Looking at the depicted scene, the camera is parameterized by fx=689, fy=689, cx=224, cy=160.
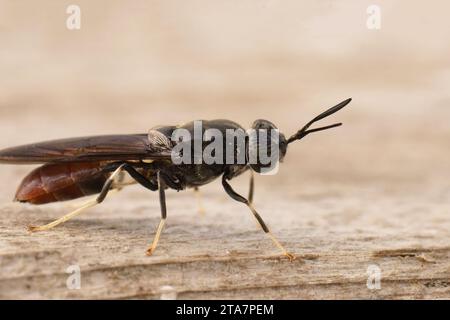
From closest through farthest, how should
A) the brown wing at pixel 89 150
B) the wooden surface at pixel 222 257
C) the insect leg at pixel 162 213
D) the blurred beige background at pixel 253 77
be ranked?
1. the wooden surface at pixel 222 257
2. the insect leg at pixel 162 213
3. the brown wing at pixel 89 150
4. the blurred beige background at pixel 253 77

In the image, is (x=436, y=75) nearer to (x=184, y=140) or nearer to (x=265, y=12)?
(x=265, y=12)

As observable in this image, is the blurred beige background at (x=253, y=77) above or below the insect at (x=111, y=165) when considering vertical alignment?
above

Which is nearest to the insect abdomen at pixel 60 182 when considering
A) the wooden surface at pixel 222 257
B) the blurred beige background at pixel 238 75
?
the wooden surface at pixel 222 257

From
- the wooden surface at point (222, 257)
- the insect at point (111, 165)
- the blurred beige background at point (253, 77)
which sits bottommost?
the wooden surface at point (222, 257)

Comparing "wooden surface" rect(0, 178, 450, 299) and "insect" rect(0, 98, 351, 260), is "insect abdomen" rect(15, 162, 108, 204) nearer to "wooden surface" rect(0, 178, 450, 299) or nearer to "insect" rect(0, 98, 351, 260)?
"insect" rect(0, 98, 351, 260)

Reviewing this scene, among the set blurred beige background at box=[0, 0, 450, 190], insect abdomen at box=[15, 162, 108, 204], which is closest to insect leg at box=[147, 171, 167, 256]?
insect abdomen at box=[15, 162, 108, 204]

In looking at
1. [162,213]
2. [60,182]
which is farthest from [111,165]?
[162,213]

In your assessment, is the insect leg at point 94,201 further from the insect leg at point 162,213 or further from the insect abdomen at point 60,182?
the insect leg at point 162,213
